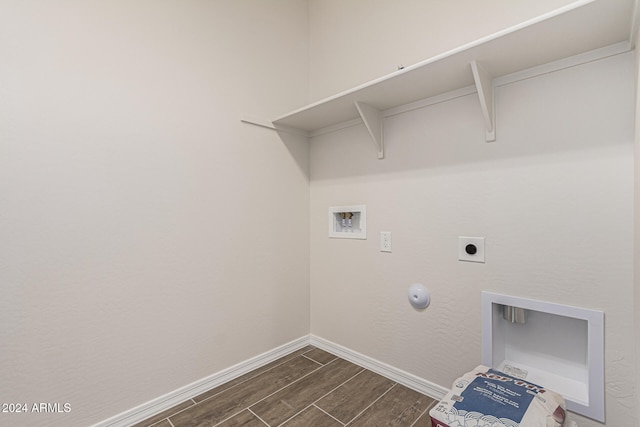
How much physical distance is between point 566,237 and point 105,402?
7.70 feet

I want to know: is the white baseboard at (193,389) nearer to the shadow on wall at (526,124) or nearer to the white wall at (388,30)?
the shadow on wall at (526,124)

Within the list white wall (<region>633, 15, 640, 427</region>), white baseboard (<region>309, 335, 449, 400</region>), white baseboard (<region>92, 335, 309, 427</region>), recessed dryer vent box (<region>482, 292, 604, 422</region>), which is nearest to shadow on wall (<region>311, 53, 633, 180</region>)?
white wall (<region>633, 15, 640, 427</region>)

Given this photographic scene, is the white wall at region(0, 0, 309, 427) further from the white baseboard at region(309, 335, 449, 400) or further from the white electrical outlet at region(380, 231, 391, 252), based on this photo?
the white electrical outlet at region(380, 231, 391, 252)

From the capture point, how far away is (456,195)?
164cm

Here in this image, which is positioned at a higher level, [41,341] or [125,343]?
[41,341]

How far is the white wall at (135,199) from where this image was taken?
4.22ft

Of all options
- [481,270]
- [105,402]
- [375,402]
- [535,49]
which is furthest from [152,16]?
[375,402]

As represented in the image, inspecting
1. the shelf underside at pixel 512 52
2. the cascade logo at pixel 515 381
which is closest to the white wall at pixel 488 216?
the shelf underside at pixel 512 52

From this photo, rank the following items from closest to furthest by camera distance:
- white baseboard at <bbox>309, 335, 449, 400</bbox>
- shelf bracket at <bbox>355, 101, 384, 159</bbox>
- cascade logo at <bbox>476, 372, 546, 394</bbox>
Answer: cascade logo at <bbox>476, 372, 546, 394</bbox>, white baseboard at <bbox>309, 335, 449, 400</bbox>, shelf bracket at <bbox>355, 101, 384, 159</bbox>

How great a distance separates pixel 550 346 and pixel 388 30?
205 cm

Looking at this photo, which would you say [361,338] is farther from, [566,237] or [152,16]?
[152,16]

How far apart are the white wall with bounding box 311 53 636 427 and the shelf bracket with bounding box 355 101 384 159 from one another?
0.20 ft

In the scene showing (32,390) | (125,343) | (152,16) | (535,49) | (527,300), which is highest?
(152,16)

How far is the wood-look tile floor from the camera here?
1.54 metres
